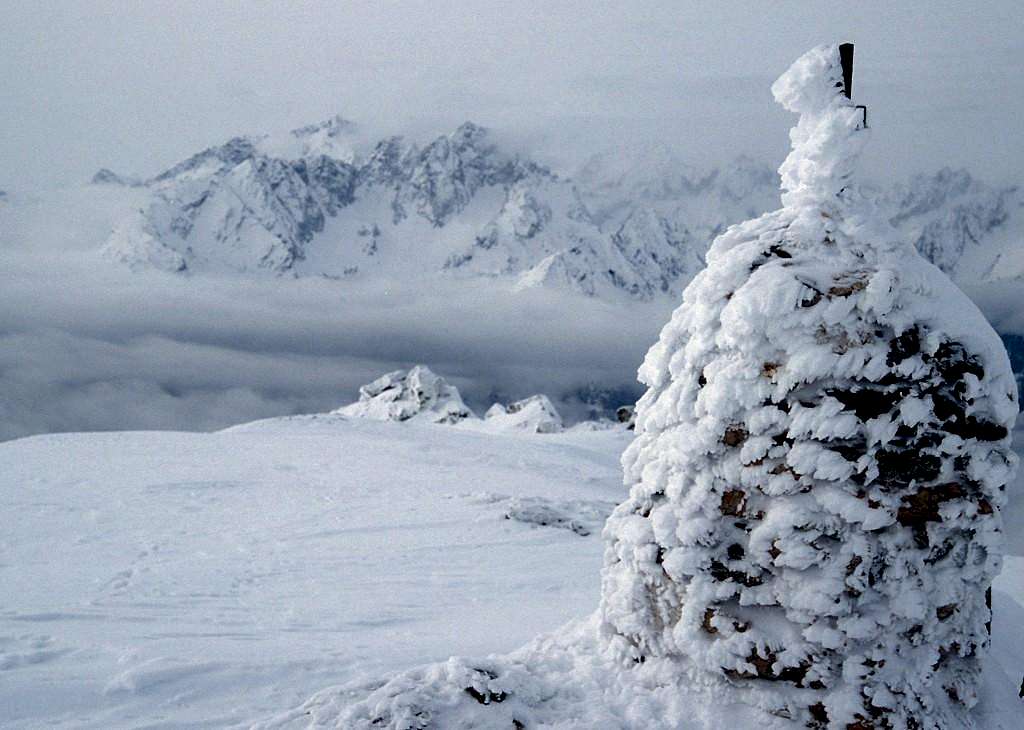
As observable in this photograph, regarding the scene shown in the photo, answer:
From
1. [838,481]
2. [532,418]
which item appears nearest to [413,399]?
[532,418]

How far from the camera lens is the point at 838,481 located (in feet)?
16.9

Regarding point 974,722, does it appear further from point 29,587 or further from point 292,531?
point 292,531

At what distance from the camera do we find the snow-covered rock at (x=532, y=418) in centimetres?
8812

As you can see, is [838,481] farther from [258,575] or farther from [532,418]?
[532,418]

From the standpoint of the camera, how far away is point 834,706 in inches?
202

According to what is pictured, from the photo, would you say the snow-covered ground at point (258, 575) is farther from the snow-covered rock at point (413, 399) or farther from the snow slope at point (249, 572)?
the snow-covered rock at point (413, 399)

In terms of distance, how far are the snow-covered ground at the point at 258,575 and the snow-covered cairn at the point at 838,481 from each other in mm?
1358

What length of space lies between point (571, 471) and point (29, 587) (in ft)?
64.5

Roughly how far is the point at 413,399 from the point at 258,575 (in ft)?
452

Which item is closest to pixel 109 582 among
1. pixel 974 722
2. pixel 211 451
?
pixel 974 722

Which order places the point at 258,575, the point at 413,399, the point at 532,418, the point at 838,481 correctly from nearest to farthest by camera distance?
the point at 838,481, the point at 258,575, the point at 532,418, the point at 413,399

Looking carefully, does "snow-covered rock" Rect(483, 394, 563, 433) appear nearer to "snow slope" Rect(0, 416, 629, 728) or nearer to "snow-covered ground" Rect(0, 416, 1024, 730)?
"snow slope" Rect(0, 416, 629, 728)

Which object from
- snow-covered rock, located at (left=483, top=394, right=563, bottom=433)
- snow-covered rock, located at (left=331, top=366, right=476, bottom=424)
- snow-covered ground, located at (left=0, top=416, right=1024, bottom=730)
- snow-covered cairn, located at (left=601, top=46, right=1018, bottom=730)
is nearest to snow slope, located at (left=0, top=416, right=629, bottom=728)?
snow-covered ground, located at (left=0, top=416, right=1024, bottom=730)

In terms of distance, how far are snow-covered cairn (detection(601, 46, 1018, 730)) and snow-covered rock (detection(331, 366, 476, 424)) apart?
362ft
